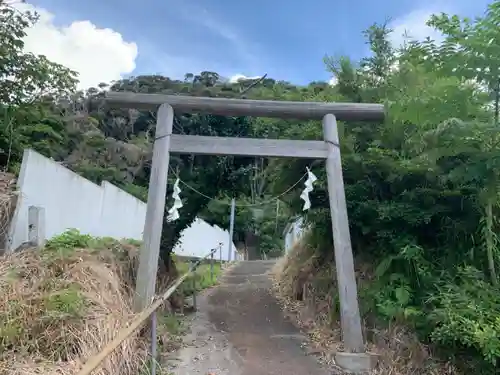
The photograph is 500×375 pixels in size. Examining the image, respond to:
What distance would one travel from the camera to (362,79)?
24.0 feet

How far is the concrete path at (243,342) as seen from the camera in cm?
500

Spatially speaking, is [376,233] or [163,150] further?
[376,233]

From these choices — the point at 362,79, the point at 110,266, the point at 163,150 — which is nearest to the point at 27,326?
the point at 110,266

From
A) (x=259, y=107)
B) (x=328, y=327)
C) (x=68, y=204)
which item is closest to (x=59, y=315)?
(x=68, y=204)

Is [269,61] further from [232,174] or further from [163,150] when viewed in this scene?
[163,150]

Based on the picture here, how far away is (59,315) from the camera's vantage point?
3967 mm

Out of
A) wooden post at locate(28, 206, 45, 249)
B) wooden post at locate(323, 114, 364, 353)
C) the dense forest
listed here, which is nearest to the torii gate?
wooden post at locate(323, 114, 364, 353)

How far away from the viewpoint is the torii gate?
5.68 metres

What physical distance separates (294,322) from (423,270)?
261cm

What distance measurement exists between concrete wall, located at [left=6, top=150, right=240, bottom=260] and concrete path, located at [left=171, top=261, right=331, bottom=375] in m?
2.39

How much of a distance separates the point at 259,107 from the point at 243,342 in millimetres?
3376

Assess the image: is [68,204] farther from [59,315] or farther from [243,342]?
[243,342]

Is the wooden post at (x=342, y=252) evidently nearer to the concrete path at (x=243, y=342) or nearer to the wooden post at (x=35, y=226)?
the concrete path at (x=243, y=342)

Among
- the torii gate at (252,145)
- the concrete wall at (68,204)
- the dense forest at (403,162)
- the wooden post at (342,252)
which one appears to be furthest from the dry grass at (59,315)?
the wooden post at (342,252)
